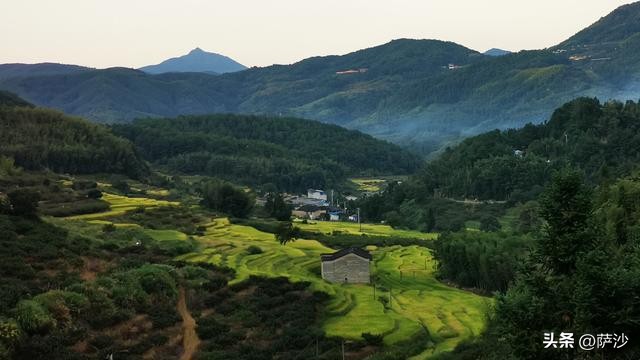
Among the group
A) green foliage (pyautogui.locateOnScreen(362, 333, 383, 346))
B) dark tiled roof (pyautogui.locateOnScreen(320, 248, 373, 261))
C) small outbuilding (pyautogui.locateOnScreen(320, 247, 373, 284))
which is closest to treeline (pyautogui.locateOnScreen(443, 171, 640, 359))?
green foliage (pyautogui.locateOnScreen(362, 333, 383, 346))

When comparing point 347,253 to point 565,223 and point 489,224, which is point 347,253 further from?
point 489,224

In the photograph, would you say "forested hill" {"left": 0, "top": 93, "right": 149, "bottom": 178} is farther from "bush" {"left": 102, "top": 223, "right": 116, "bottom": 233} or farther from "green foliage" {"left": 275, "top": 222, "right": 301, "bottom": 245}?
"green foliage" {"left": 275, "top": 222, "right": 301, "bottom": 245}

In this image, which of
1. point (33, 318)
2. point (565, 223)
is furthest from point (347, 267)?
point (565, 223)

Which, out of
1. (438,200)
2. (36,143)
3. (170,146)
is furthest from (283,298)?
(170,146)

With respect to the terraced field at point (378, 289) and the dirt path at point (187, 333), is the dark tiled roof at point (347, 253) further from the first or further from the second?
the dirt path at point (187, 333)

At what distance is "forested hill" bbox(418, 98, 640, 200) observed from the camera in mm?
102312

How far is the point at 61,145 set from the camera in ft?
362

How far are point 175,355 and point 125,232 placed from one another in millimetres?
23327

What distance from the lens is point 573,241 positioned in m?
19.5

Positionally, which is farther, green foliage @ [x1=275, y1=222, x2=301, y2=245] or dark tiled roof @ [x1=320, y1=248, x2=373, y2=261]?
green foliage @ [x1=275, y1=222, x2=301, y2=245]

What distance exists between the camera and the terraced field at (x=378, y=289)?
32.3 m

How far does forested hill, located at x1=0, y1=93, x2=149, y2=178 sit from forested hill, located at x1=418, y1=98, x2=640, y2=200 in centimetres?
5723

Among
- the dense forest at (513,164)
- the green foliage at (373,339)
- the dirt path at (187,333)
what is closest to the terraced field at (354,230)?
the dense forest at (513,164)

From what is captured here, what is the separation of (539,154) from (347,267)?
82.0 meters
